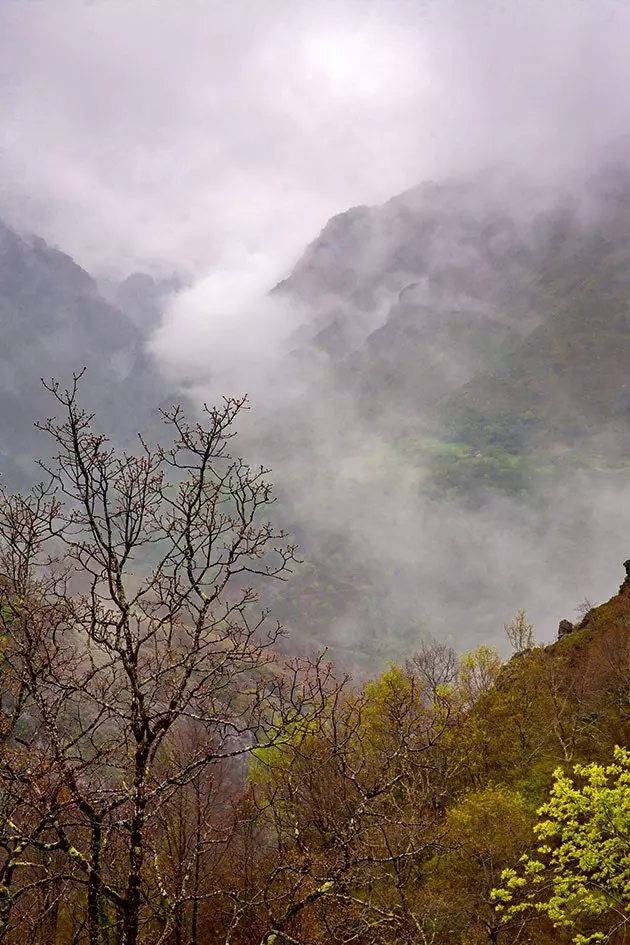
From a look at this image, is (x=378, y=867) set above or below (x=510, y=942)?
above

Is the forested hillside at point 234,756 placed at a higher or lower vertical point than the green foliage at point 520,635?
lower

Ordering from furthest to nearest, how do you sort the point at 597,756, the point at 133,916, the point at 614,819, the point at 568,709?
the point at 568,709, the point at 597,756, the point at 614,819, the point at 133,916

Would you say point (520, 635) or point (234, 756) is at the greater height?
point (520, 635)

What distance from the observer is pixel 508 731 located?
44312 mm

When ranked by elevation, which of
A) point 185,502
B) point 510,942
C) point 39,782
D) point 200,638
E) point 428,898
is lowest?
point 510,942

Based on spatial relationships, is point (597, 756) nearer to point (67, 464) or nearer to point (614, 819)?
point (614, 819)

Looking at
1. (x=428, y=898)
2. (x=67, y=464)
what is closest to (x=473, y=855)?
(x=428, y=898)

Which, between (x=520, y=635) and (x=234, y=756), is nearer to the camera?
(x=234, y=756)

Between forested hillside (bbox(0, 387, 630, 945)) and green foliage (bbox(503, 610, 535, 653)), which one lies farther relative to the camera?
green foliage (bbox(503, 610, 535, 653))

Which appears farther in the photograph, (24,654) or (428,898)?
(428,898)

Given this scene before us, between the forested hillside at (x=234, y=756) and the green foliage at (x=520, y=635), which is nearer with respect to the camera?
the forested hillside at (x=234, y=756)

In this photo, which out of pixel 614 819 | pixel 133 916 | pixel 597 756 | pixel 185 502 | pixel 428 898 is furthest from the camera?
pixel 597 756

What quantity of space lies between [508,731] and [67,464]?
43965 mm

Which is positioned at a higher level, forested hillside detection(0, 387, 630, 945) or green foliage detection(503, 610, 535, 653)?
green foliage detection(503, 610, 535, 653)
